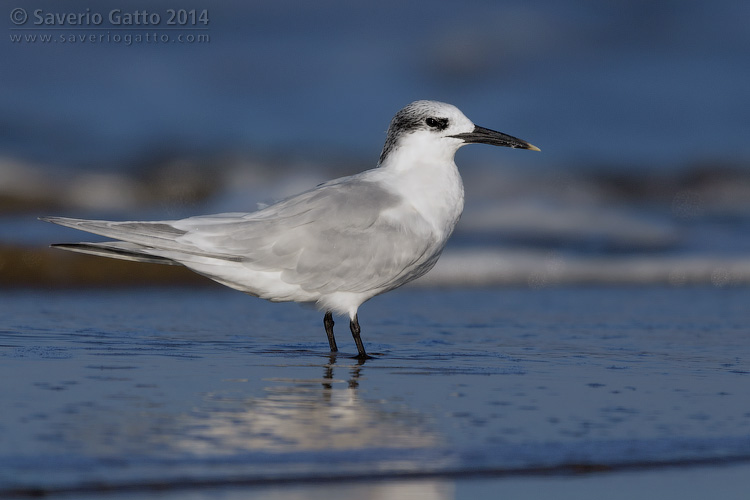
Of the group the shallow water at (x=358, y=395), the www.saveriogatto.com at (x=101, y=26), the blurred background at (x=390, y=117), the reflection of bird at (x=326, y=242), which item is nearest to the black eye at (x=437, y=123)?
the reflection of bird at (x=326, y=242)

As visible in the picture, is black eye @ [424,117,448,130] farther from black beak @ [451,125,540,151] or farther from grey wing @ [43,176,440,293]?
grey wing @ [43,176,440,293]

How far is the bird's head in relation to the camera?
5695 millimetres

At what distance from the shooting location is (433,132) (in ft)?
18.7

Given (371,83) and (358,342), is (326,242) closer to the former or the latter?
(358,342)

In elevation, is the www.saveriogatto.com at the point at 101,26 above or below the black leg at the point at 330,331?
above

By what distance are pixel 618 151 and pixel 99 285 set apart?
8.27 meters

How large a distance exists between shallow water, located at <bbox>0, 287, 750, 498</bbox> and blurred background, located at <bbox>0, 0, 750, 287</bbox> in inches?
69.8

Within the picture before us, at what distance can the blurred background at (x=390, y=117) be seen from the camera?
8.99 m

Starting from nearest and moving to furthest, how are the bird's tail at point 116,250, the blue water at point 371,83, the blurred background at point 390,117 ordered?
the bird's tail at point 116,250 < the blurred background at point 390,117 < the blue water at point 371,83

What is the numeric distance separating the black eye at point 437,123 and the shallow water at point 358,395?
3.41 feet

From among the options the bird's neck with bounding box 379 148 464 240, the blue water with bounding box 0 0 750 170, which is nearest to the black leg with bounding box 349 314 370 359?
the bird's neck with bounding box 379 148 464 240

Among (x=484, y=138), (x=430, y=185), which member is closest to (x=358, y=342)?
(x=430, y=185)

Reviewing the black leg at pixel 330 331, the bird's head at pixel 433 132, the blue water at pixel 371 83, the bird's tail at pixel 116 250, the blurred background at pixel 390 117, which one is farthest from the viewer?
the blue water at pixel 371 83

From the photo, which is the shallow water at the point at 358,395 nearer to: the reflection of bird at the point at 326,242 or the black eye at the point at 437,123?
the reflection of bird at the point at 326,242
